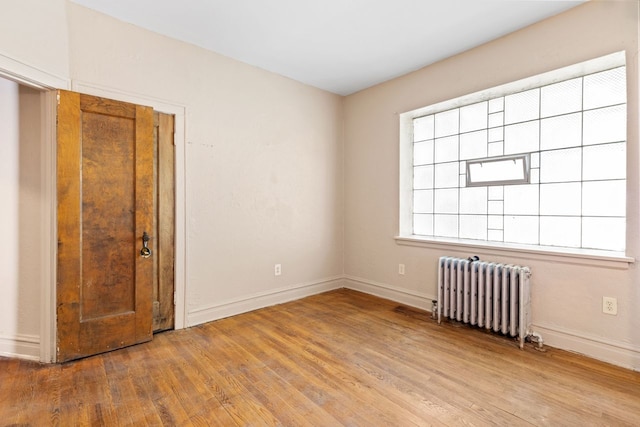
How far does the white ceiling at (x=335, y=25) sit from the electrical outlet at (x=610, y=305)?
232 centimetres

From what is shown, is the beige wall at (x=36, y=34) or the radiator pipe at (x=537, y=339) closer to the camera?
the beige wall at (x=36, y=34)

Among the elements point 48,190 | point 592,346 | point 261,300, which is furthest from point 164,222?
Result: point 592,346

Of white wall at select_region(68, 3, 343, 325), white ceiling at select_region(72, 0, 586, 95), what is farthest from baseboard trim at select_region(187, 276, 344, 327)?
white ceiling at select_region(72, 0, 586, 95)

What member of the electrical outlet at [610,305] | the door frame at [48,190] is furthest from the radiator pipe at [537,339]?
the door frame at [48,190]

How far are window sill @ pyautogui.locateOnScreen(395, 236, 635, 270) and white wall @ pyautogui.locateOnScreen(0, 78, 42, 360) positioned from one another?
357cm

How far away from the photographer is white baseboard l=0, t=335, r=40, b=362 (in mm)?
2344

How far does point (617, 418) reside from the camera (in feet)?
5.71

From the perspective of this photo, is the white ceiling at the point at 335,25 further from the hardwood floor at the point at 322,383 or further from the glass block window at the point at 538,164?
the hardwood floor at the point at 322,383

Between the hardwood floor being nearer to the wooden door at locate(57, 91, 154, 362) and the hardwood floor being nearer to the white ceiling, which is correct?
the wooden door at locate(57, 91, 154, 362)

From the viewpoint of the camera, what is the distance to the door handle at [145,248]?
2.67m

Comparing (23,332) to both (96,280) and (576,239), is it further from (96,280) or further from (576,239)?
(576,239)

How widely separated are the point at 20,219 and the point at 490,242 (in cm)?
417

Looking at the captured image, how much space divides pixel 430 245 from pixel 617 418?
1.98 m

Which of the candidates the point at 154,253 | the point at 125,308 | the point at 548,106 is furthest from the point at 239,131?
the point at 548,106
